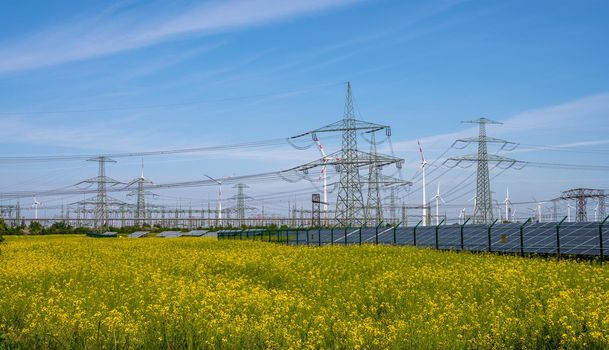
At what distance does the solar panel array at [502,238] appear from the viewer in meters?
30.0

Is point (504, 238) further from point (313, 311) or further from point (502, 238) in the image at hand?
point (313, 311)

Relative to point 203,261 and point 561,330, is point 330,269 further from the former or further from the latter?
point 561,330

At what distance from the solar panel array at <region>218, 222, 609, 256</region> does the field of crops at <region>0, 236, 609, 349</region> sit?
25.2ft

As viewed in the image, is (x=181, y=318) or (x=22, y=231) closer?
(x=181, y=318)

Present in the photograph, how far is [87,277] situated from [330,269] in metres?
8.72

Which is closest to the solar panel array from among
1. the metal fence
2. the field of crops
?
the metal fence

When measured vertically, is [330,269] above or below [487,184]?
below

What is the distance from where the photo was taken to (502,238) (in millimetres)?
34125

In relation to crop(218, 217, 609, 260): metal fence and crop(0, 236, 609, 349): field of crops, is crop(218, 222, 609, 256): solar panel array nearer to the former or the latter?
crop(218, 217, 609, 260): metal fence

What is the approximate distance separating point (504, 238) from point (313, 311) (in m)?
22.9

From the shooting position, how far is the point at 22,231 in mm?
82750

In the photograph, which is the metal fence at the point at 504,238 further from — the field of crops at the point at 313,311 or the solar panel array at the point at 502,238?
the field of crops at the point at 313,311

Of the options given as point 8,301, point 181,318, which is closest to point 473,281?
point 181,318

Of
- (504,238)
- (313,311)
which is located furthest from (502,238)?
(313,311)
